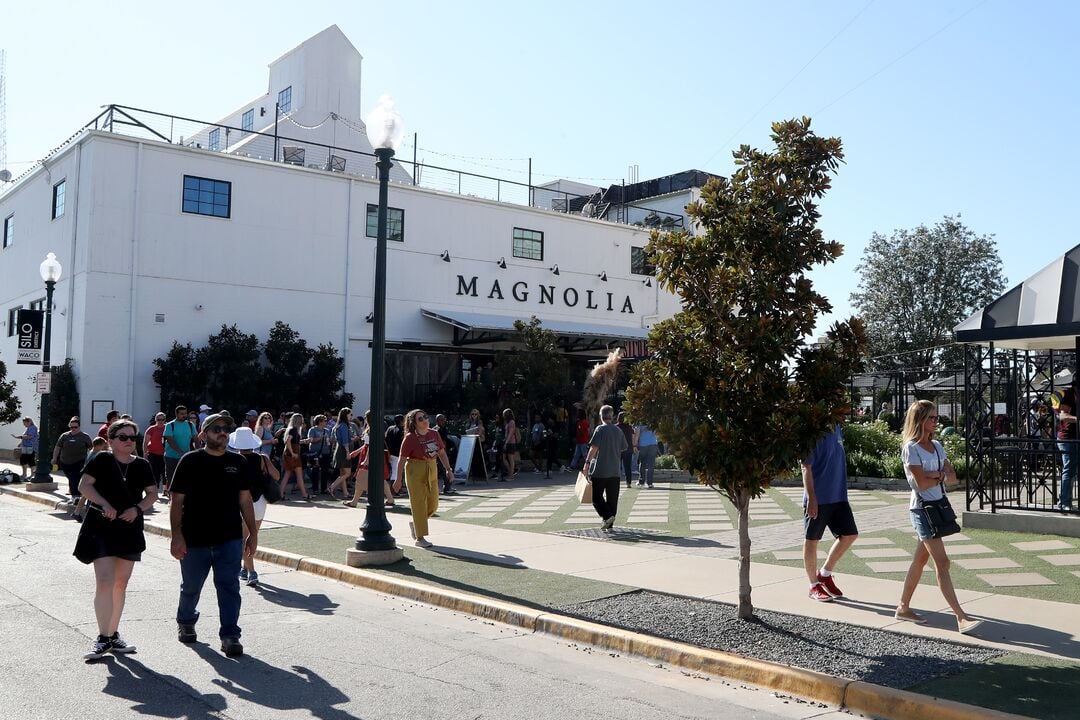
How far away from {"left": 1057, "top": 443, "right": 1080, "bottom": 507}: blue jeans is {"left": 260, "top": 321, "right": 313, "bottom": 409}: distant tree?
759 inches

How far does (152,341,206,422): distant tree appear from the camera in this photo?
80.7 feet

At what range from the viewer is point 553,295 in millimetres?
32750

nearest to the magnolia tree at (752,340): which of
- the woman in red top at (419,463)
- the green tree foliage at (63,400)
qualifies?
the woman in red top at (419,463)

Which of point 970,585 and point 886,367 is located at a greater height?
point 886,367

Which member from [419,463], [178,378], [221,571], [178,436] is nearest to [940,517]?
[221,571]

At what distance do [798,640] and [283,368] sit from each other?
2127 centimetres

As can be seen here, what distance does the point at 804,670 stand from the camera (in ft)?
19.9

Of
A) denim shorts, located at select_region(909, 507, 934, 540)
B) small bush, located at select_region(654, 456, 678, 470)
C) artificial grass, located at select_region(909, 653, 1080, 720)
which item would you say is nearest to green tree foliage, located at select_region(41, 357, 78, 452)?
small bush, located at select_region(654, 456, 678, 470)

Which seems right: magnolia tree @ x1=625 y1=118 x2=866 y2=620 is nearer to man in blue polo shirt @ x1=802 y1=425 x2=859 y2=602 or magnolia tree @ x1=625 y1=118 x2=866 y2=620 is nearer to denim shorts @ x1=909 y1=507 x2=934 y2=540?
denim shorts @ x1=909 y1=507 x2=934 y2=540

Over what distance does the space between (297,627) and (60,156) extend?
926 inches

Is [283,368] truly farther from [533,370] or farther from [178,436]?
[178,436]

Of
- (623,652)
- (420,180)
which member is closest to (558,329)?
(420,180)

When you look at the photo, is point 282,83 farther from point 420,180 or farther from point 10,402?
point 10,402

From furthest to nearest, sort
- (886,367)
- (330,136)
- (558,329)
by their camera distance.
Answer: (886,367), (330,136), (558,329)
